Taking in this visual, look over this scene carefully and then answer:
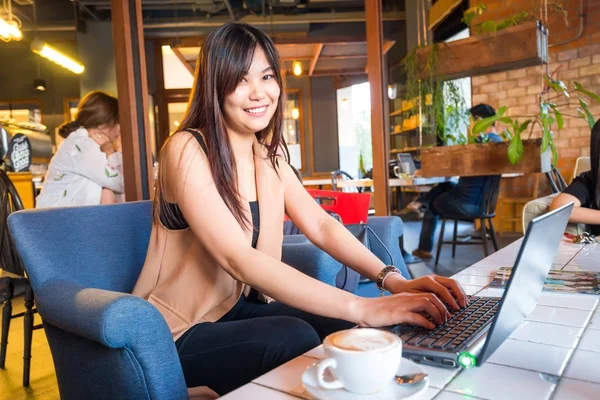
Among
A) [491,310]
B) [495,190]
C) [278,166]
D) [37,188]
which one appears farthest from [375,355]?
[37,188]

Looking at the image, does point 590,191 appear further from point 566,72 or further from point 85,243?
point 566,72

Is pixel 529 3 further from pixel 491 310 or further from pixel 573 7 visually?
pixel 491 310

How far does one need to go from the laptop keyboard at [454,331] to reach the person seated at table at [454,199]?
3200mm

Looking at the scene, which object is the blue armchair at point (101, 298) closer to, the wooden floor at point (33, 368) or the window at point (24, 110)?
the wooden floor at point (33, 368)

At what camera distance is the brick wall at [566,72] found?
5.32m

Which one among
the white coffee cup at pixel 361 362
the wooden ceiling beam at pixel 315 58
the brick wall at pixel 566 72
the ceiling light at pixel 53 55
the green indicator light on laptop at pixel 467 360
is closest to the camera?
the white coffee cup at pixel 361 362

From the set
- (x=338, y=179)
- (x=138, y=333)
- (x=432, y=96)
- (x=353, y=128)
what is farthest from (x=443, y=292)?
(x=353, y=128)

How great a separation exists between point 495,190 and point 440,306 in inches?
144

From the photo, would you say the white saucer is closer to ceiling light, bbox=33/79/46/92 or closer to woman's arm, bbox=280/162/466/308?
woman's arm, bbox=280/162/466/308

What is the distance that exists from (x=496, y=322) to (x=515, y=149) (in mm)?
2473

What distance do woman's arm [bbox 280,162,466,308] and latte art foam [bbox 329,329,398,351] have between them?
1.38 feet

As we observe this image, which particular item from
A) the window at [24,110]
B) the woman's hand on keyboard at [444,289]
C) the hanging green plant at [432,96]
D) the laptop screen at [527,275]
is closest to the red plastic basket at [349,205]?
the hanging green plant at [432,96]

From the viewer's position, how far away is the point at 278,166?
4.46 feet

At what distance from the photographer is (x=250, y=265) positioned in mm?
953
